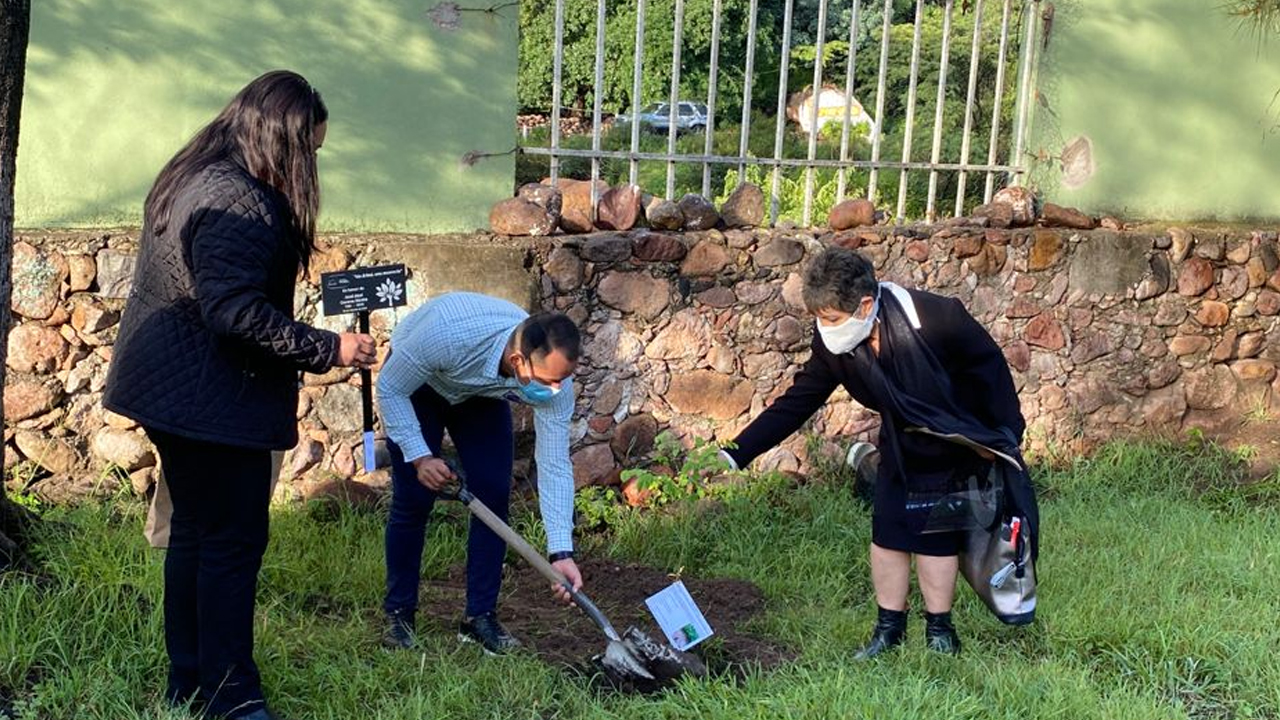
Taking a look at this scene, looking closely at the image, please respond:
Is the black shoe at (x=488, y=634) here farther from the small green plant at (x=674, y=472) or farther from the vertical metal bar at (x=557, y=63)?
the vertical metal bar at (x=557, y=63)

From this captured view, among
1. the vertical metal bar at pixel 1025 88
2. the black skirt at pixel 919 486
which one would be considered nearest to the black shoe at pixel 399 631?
the black skirt at pixel 919 486

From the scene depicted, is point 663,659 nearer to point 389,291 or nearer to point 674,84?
point 389,291

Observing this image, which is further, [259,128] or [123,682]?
[123,682]

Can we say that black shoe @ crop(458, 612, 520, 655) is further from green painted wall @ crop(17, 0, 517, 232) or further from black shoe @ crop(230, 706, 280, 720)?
green painted wall @ crop(17, 0, 517, 232)

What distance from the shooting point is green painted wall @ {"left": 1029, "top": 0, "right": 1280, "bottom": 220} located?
6.98m

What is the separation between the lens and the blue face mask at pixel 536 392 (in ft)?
11.9

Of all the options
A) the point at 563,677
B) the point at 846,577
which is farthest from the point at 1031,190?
the point at 563,677

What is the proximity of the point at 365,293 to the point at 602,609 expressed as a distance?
155 cm

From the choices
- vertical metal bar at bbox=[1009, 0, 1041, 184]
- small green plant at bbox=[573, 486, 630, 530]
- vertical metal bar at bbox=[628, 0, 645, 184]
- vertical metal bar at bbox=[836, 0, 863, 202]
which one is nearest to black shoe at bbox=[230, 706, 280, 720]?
small green plant at bbox=[573, 486, 630, 530]

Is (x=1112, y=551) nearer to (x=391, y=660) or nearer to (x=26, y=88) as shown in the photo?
(x=391, y=660)

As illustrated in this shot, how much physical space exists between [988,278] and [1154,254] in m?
0.99

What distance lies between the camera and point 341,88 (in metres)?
5.29

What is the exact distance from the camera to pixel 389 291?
3.82 metres

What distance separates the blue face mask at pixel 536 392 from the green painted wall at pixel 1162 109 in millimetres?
4252
